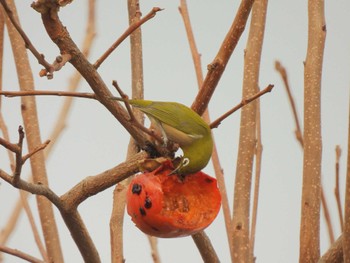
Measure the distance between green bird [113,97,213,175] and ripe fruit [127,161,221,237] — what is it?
1.9 inches

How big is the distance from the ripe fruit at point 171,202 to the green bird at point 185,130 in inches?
1.9

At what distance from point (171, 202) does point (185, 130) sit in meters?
0.30

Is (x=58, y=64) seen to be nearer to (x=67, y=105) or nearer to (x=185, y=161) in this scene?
(x=185, y=161)

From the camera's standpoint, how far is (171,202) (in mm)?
2027

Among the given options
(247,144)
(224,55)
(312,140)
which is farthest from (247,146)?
(224,55)

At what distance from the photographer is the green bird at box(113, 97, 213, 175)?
2.12 meters

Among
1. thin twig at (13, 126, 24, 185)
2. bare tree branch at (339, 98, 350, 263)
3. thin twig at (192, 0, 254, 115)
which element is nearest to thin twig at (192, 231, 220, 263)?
thin twig at (192, 0, 254, 115)

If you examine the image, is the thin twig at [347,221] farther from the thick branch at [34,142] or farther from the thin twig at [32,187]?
the thick branch at [34,142]

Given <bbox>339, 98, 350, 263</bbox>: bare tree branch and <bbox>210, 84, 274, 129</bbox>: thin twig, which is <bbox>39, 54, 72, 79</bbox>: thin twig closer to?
<bbox>210, 84, 274, 129</bbox>: thin twig

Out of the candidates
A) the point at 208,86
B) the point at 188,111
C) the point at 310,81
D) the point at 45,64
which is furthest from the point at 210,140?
the point at 45,64

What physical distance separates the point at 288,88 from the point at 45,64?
1.30 m

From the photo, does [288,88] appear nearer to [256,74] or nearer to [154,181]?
[256,74]

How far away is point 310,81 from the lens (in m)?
2.45

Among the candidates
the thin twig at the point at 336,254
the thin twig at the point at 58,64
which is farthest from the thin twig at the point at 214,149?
the thin twig at the point at 58,64
